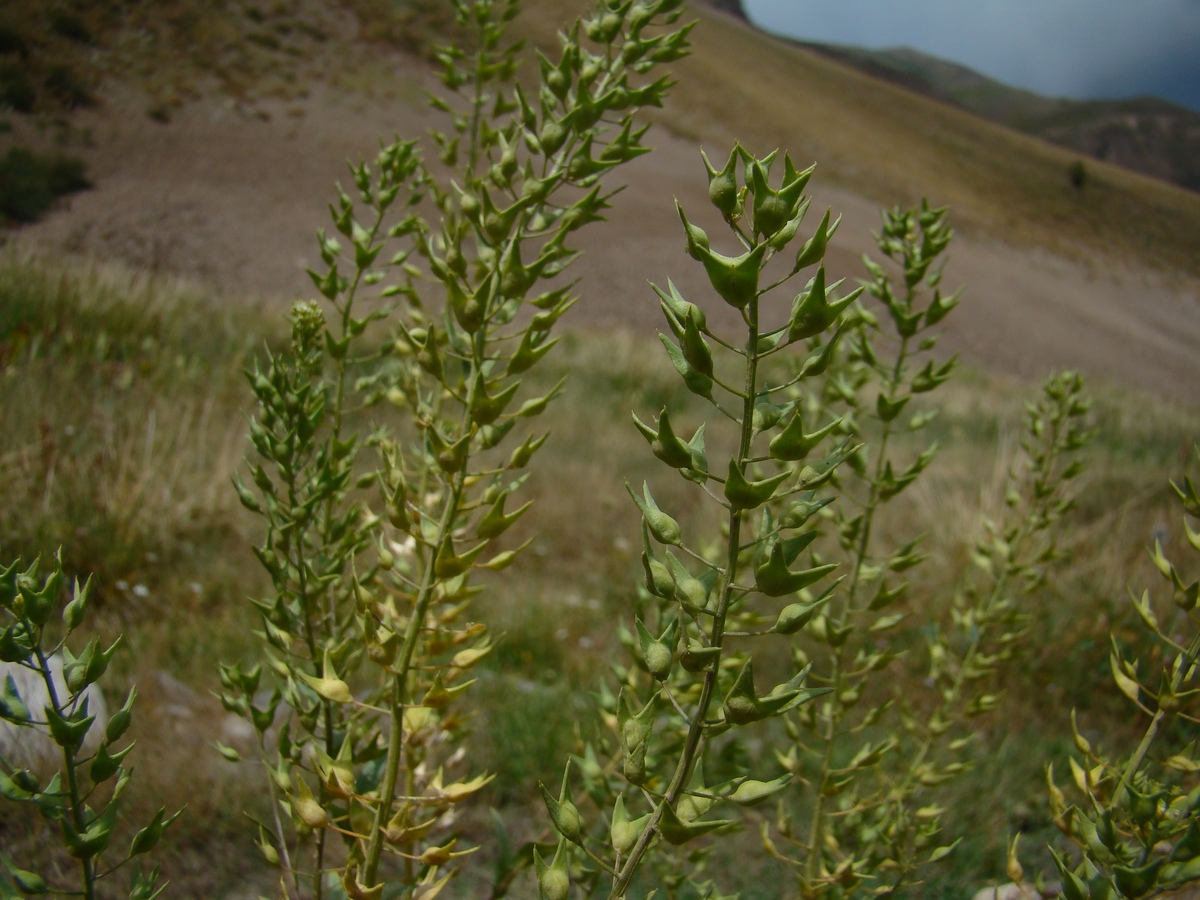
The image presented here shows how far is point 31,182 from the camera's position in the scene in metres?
7.09

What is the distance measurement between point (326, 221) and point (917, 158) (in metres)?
20.4

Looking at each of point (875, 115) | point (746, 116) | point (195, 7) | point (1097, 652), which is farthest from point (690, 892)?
point (875, 115)

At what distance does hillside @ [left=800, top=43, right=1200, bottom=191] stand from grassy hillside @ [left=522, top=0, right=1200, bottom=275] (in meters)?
8.73

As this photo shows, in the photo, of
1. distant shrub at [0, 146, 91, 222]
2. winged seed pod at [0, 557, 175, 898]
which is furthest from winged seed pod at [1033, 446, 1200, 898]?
distant shrub at [0, 146, 91, 222]

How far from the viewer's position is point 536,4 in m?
20.2

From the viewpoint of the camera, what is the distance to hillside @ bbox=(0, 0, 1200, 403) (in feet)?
28.3

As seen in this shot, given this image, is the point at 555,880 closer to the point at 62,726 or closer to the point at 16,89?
the point at 62,726

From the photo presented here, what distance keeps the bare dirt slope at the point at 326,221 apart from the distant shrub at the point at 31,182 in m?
0.15

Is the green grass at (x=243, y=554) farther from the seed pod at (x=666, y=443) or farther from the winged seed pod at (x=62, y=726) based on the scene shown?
the seed pod at (x=666, y=443)

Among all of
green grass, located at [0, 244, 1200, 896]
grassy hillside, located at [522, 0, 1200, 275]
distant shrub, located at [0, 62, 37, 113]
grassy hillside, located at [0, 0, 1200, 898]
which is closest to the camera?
grassy hillside, located at [0, 0, 1200, 898]

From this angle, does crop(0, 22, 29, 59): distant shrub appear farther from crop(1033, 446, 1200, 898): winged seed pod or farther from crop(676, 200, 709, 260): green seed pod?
crop(1033, 446, 1200, 898): winged seed pod

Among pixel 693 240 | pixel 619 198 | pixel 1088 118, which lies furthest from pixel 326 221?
pixel 1088 118

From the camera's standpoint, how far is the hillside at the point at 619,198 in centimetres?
862

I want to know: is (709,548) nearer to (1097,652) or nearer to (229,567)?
(229,567)
